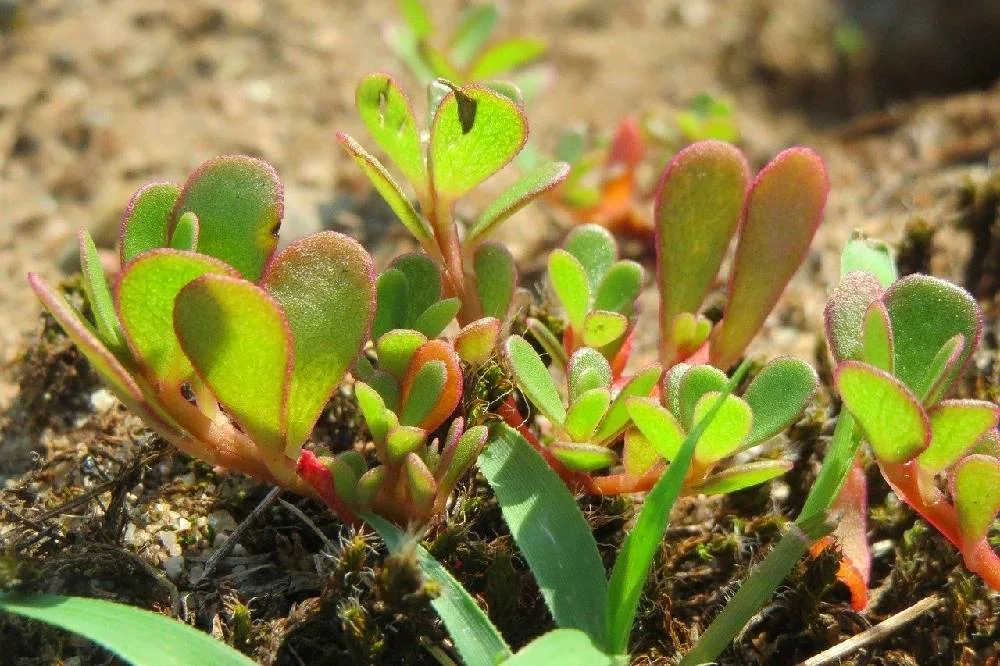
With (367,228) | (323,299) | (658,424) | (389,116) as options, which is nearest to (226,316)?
(323,299)

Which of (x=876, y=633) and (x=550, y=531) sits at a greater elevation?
(x=550, y=531)

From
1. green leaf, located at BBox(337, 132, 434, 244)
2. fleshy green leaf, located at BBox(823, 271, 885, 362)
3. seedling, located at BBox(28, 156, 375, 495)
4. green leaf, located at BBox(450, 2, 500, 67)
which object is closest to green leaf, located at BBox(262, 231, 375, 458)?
seedling, located at BBox(28, 156, 375, 495)

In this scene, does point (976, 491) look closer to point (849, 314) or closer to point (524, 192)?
point (849, 314)

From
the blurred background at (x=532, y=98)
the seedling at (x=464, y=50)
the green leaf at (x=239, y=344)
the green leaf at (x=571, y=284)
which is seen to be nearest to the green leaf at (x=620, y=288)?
the green leaf at (x=571, y=284)

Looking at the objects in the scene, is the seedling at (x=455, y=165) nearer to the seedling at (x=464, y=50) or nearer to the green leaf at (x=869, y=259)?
the green leaf at (x=869, y=259)

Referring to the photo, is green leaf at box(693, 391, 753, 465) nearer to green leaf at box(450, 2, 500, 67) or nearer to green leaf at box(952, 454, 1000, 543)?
green leaf at box(952, 454, 1000, 543)

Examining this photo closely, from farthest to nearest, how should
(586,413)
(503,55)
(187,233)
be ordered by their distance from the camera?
1. (503,55)
2. (586,413)
3. (187,233)

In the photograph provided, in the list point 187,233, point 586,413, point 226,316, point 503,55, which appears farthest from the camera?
point 503,55
